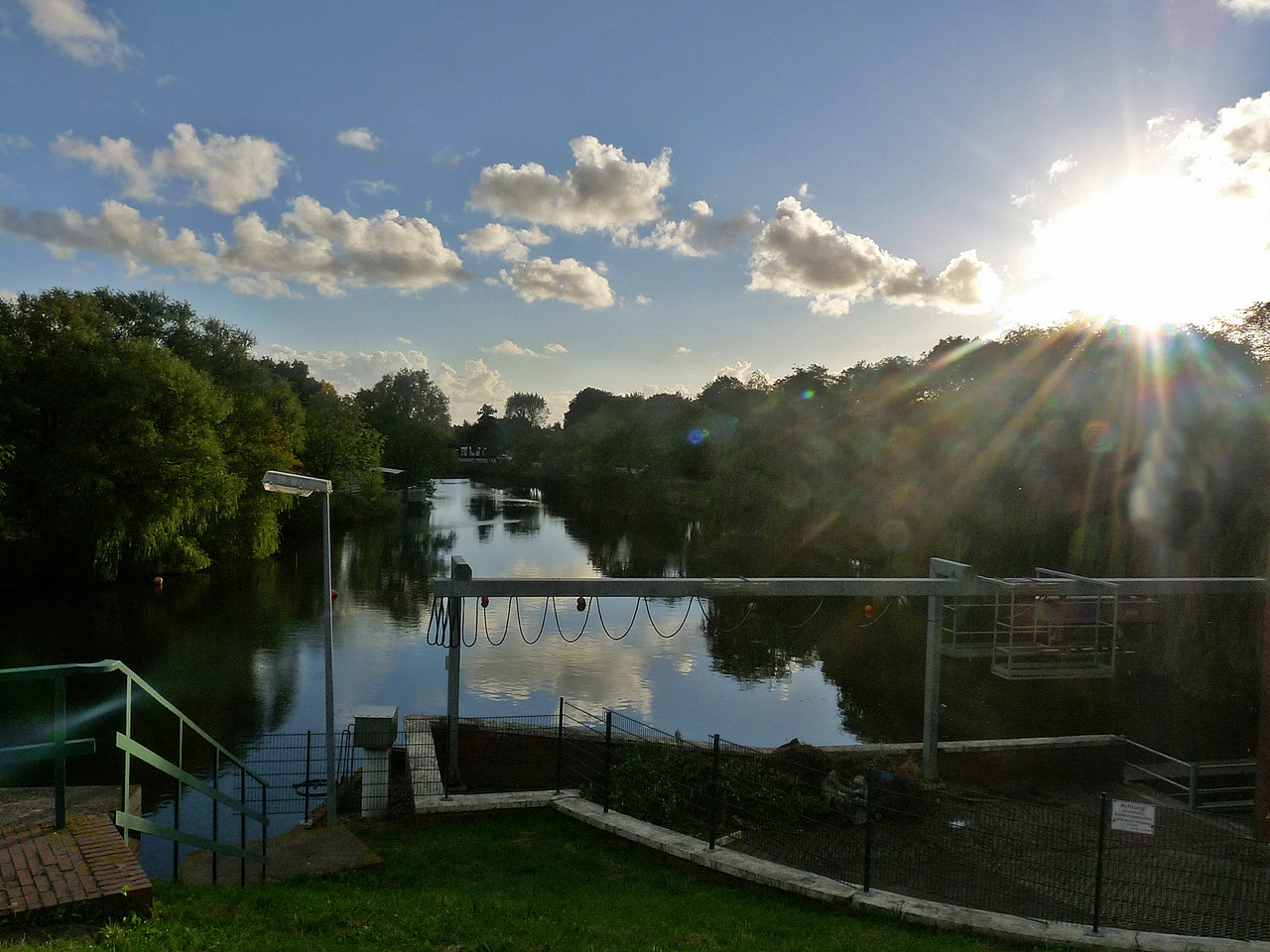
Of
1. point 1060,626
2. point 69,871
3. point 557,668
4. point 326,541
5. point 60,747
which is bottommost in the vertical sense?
point 557,668

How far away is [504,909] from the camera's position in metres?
6.81

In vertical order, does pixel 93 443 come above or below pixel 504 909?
above

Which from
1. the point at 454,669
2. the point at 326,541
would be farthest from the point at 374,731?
the point at 326,541

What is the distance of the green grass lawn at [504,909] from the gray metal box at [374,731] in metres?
2.79

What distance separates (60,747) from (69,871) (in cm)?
68

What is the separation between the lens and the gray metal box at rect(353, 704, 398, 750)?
13.3 m

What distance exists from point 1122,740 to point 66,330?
37.0m

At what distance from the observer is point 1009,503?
29594mm

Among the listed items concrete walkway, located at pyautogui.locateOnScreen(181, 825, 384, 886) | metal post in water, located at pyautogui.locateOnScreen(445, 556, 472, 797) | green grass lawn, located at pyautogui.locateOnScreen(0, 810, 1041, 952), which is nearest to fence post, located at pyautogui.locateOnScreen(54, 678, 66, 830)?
green grass lawn, located at pyautogui.locateOnScreen(0, 810, 1041, 952)

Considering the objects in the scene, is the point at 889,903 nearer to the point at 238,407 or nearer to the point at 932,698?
the point at 932,698

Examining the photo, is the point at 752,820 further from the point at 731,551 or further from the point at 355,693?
the point at 731,551

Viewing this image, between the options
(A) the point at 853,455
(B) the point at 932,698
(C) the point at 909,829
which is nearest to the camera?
(C) the point at 909,829

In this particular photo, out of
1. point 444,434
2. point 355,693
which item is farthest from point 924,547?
point 444,434

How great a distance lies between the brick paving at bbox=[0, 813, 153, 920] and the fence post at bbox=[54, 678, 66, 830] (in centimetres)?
9
